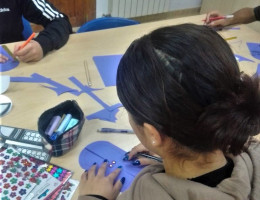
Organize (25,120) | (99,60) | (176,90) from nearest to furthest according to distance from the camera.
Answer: (176,90) < (25,120) < (99,60)

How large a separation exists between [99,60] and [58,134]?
21.7 inches

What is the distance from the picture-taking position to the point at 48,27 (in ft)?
4.69

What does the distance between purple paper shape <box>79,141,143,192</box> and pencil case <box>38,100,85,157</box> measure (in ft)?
0.19

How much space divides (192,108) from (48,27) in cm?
110

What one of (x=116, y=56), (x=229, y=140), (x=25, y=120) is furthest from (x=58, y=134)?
(x=116, y=56)

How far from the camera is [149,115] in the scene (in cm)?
58

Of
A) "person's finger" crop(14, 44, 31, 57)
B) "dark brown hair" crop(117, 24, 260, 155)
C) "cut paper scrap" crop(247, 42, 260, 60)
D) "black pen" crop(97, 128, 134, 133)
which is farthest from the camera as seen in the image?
"cut paper scrap" crop(247, 42, 260, 60)

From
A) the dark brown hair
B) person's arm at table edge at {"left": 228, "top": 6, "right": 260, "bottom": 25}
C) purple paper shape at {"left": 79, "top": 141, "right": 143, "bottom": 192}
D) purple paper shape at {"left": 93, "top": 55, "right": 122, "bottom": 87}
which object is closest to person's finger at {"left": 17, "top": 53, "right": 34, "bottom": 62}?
purple paper shape at {"left": 93, "top": 55, "right": 122, "bottom": 87}

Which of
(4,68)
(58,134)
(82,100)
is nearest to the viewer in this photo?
(58,134)

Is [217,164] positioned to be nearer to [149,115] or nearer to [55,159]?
[149,115]

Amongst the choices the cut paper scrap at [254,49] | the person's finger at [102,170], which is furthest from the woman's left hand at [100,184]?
the cut paper scrap at [254,49]

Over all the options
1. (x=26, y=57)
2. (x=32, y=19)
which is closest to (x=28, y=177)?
(x=26, y=57)

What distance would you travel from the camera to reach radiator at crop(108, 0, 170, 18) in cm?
293

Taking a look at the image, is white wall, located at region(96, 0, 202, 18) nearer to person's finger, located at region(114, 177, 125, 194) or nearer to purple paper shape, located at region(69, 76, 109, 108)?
purple paper shape, located at region(69, 76, 109, 108)
